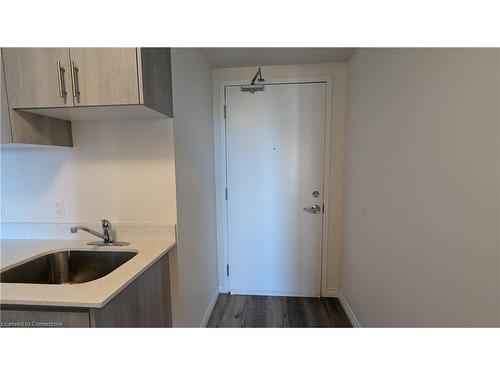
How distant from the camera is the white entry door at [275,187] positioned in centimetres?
220

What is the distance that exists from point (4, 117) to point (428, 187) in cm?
200

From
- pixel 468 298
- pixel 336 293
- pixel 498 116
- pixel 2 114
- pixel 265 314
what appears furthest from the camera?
pixel 336 293

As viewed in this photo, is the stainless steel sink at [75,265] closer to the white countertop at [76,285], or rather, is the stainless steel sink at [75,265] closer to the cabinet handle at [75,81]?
the white countertop at [76,285]

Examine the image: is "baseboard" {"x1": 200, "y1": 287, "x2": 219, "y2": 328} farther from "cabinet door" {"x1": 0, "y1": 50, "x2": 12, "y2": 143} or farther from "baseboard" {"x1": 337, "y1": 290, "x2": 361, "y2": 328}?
"cabinet door" {"x1": 0, "y1": 50, "x2": 12, "y2": 143}

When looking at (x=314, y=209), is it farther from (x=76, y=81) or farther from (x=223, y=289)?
(x=76, y=81)

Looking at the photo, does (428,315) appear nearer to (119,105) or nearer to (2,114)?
(119,105)

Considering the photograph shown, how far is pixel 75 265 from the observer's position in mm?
1352

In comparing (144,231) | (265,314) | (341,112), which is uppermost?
(341,112)

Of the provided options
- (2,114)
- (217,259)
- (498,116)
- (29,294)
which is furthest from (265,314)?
(2,114)

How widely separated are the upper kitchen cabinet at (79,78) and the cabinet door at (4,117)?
0.02m

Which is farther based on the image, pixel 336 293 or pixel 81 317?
pixel 336 293

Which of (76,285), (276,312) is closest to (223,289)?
(276,312)

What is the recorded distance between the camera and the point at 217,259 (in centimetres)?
244

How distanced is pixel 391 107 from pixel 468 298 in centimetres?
104
